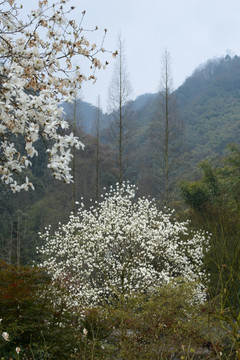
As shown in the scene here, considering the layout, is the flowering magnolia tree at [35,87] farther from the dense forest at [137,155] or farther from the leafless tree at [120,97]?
the leafless tree at [120,97]

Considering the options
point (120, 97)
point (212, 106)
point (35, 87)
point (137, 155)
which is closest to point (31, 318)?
point (35, 87)

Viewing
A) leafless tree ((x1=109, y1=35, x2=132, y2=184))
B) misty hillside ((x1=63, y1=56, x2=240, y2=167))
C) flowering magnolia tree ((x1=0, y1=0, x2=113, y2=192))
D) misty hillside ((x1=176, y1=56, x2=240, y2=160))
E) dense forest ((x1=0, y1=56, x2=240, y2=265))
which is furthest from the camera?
misty hillside ((x1=176, y1=56, x2=240, y2=160))

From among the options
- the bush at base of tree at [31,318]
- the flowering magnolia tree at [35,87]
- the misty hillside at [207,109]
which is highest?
the misty hillside at [207,109]

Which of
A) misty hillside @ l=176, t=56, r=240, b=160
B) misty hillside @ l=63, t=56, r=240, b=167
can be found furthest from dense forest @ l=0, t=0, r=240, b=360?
misty hillside @ l=176, t=56, r=240, b=160

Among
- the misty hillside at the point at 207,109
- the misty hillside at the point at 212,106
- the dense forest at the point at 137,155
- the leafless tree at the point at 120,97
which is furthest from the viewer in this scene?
the misty hillside at the point at 212,106

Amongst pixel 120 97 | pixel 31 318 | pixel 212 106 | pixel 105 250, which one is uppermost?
pixel 212 106

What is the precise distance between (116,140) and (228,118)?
27.9m

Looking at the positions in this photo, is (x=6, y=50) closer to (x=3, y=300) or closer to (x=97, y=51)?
(x=97, y=51)

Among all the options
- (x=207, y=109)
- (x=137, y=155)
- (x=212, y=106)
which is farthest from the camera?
(x=212, y=106)

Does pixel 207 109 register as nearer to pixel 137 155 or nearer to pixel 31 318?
pixel 137 155

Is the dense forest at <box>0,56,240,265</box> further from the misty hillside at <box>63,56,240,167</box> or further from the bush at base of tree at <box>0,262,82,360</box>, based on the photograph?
the bush at base of tree at <box>0,262,82,360</box>

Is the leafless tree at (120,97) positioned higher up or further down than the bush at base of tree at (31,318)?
higher up

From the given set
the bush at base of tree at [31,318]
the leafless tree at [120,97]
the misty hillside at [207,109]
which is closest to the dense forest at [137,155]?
the misty hillside at [207,109]

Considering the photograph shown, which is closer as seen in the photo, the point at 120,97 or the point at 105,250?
the point at 105,250
